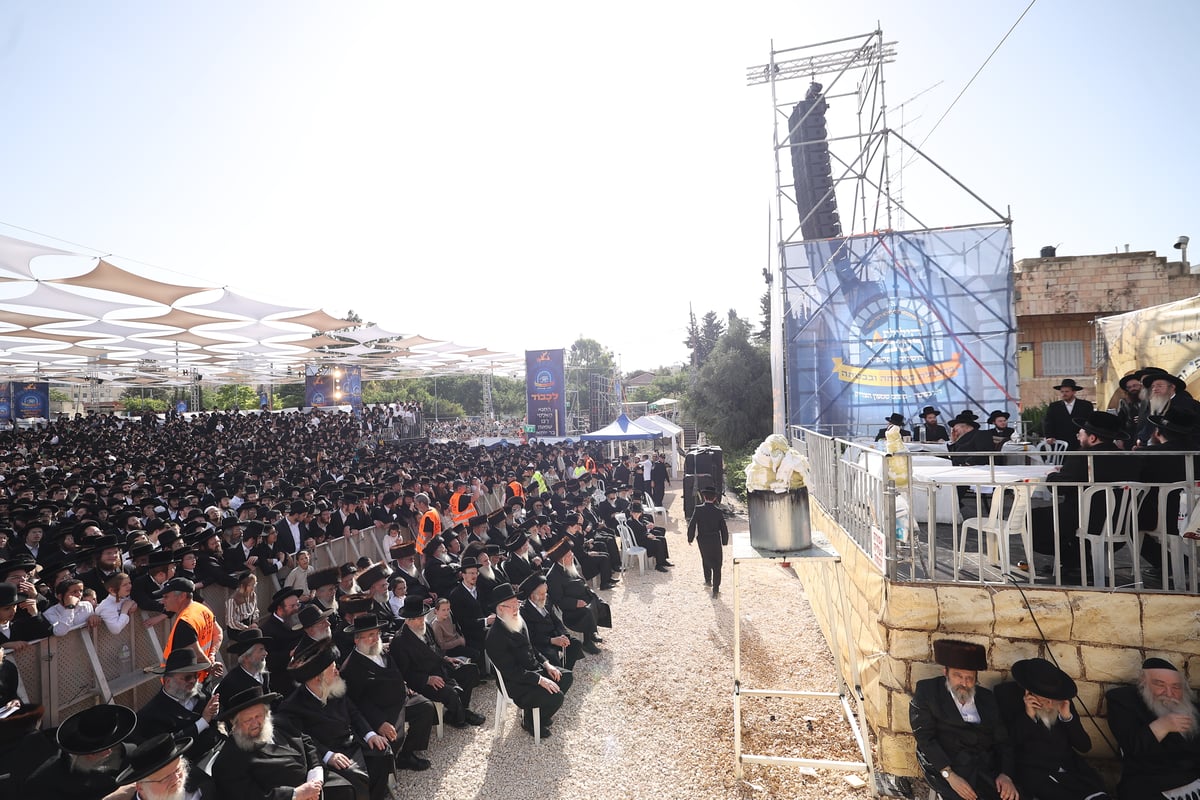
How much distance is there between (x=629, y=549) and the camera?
10.9 m

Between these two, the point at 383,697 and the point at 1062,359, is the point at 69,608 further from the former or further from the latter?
the point at 1062,359

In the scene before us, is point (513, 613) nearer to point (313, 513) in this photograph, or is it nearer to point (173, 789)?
point (173, 789)

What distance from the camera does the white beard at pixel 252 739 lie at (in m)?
3.54

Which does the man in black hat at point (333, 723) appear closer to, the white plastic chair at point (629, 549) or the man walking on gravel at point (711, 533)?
the man walking on gravel at point (711, 533)

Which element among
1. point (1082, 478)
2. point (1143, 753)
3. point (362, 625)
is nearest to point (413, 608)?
point (362, 625)

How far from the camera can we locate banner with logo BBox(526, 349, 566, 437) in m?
21.0

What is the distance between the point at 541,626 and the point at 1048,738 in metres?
4.23

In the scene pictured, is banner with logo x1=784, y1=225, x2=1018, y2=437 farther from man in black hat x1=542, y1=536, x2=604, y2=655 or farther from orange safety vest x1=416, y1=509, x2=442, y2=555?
orange safety vest x1=416, y1=509, x2=442, y2=555

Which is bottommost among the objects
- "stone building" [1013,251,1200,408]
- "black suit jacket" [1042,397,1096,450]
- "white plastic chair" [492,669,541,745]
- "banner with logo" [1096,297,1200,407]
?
"white plastic chair" [492,669,541,745]

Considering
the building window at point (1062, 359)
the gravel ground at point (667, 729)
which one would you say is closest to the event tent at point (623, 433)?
the building window at point (1062, 359)

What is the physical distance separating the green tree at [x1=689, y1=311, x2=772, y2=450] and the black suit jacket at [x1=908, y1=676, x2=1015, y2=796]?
64.3ft

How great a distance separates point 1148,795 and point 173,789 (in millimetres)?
5220

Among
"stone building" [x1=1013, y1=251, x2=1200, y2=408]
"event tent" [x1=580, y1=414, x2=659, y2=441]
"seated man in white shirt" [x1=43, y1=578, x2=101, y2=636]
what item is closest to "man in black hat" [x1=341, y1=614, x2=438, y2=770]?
"seated man in white shirt" [x1=43, y1=578, x2=101, y2=636]

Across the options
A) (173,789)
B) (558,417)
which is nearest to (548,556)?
(173,789)
